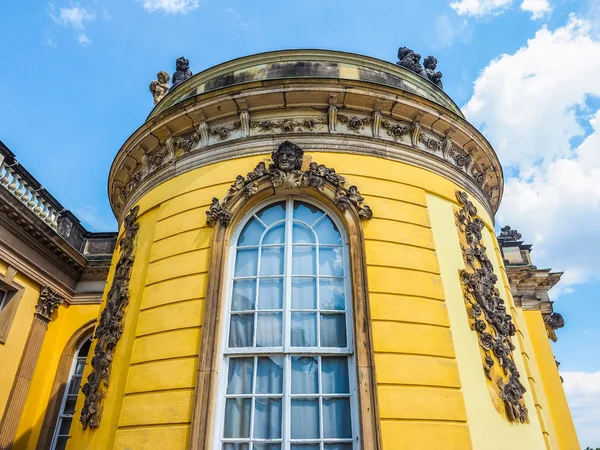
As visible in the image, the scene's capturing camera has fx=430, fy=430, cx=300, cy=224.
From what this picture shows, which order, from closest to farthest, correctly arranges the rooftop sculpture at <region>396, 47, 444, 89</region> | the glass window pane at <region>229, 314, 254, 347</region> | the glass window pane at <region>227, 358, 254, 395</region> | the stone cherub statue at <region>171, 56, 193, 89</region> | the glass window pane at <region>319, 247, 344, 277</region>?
the glass window pane at <region>227, 358, 254, 395</region>
the glass window pane at <region>229, 314, 254, 347</region>
the glass window pane at <region>319, 247, 344, 277</region>
the rooftop sculpture at <region>396, 47, 444, 89</region>
the stone cherub statue at <region>171, 56, 193, 89</region>

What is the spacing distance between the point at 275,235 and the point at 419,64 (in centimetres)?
638

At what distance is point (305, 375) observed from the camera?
571 centimetres

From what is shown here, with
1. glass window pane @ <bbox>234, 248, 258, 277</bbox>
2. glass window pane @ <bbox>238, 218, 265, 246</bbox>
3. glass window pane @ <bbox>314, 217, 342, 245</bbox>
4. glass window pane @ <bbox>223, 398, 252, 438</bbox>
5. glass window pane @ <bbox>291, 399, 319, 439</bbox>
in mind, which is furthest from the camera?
glass window pane @ <bbox>238, 218, 265, 246</bbox>

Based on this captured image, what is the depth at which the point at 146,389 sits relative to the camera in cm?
589

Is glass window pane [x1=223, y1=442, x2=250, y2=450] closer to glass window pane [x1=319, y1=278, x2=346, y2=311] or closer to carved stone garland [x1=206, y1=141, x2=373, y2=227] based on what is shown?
glass window pane [x1=319, y1=278, x2=346, y2=311]

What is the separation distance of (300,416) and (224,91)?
213 inches

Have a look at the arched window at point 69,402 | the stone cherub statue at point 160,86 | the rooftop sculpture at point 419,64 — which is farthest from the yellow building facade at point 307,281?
the arched window at point 69,402

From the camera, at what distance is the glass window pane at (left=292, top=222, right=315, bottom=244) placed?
263 inches

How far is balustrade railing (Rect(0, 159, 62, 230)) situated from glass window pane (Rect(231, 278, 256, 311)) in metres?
7.81

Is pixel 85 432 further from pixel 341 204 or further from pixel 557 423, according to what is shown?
pixel 557 423

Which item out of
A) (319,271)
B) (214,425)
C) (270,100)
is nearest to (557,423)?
(319,271)

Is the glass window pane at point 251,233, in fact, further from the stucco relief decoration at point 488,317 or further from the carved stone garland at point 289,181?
the stucco relief decoration at point 488,317

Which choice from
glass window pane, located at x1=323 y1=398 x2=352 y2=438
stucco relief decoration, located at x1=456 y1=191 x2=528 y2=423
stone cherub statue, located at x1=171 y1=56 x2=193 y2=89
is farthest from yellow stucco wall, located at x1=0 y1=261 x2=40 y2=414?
stucco relief decoration, located at x1=456 y1=191 x2=528 y2=423

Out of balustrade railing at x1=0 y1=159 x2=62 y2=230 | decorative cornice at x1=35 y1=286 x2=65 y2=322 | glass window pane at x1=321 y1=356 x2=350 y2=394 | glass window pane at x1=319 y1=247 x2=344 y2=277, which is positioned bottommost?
glass window pane at x1=321 y1=356 x2=350 y2=394
